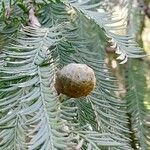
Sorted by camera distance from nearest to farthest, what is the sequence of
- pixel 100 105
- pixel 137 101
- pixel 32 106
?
pixel 32 106, pixel 100 105, pixel 137 101

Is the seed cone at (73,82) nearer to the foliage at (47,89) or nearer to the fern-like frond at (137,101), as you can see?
the foliage at (47,89)

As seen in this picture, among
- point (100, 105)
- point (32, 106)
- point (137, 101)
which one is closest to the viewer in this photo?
point (32, 106)

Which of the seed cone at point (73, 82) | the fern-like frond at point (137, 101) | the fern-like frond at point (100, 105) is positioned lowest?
the fern-like frond at point (137, 101)

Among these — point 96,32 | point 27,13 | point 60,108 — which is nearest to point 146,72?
point 96,32

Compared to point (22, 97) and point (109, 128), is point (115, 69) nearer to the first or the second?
point (109, 128)

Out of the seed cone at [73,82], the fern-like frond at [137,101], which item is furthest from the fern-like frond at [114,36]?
the fern-like frond at [137,101]

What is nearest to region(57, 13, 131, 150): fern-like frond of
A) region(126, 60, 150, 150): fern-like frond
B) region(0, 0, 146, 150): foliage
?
region(0, 0, 146, 150): foliage

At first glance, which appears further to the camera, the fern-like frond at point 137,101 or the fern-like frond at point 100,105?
the fern-like frond at point 137,101

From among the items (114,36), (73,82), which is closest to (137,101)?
(114,36)

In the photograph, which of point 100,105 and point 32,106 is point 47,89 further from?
point 100,105

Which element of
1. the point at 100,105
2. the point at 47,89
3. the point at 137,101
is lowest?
the point at 137,101
